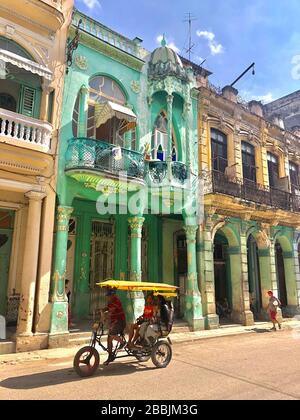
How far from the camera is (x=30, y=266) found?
9.20 metres

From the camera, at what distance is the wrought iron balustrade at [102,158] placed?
10258 millimetres

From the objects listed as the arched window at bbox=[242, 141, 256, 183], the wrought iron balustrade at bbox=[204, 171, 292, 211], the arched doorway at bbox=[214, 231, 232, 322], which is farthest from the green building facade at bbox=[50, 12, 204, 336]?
the arched window at bbox=[242, 141, 256, 183]

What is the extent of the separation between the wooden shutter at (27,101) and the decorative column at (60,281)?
3.11 m

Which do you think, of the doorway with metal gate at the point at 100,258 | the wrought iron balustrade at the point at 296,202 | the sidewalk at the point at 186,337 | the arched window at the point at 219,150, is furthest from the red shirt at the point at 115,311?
the wrought iron balustrade at the point at 296,202

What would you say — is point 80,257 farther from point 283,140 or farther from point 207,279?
point 283,140

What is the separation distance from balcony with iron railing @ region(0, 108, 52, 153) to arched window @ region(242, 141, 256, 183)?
34.4ft

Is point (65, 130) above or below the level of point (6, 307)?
above

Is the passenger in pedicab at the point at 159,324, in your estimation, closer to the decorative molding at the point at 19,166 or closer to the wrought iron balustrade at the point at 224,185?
the decorative molding at the point at 19,166

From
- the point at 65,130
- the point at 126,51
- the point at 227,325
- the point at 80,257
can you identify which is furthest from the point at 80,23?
the point at 227,325

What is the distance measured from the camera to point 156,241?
1479 cm

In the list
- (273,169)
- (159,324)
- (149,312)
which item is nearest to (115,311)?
(149,312)

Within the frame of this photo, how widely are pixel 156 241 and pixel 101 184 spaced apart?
4.95m

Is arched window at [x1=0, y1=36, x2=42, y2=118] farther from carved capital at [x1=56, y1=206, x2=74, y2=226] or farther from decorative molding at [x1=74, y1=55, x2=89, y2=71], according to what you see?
carved capital at [x1=56, y1=206, x2=74, y2=226]

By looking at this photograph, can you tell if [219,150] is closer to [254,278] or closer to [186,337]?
[254,278]
